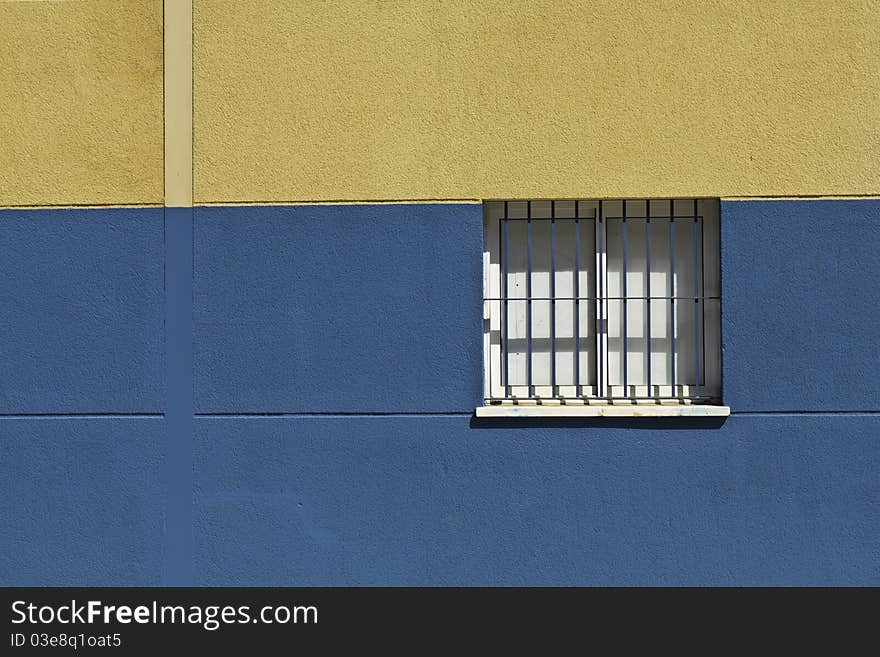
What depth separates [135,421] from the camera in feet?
16.7

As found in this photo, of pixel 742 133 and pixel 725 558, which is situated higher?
pixel 742 133

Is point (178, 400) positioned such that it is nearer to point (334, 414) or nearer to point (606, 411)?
point (334, 414)

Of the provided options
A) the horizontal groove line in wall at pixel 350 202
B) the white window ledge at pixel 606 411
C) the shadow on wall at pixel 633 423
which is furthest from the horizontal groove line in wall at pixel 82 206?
the shadow on wall at pixel 633 423

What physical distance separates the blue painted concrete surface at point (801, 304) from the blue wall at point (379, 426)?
1 cm

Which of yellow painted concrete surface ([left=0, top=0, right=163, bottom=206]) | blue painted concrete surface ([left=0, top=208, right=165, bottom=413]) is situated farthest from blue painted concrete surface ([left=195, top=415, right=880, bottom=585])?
yellow painted concrete surface ([left=0, top=0, right=163, bottom=206])

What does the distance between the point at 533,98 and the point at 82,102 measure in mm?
2565

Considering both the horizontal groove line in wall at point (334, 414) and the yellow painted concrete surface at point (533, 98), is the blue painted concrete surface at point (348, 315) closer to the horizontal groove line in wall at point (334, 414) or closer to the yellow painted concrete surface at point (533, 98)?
the horizontal groove line in wall at point (334, 414)

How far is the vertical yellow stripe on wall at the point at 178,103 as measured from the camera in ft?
16.7

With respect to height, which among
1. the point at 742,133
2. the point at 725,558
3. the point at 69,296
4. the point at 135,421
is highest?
the point at 742,133

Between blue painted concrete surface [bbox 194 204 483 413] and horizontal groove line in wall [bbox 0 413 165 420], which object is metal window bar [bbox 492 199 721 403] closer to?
blue painted concrete surface [bbox 194 204 483 413]

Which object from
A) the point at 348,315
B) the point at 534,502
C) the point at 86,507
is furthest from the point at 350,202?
the point at 86,507
